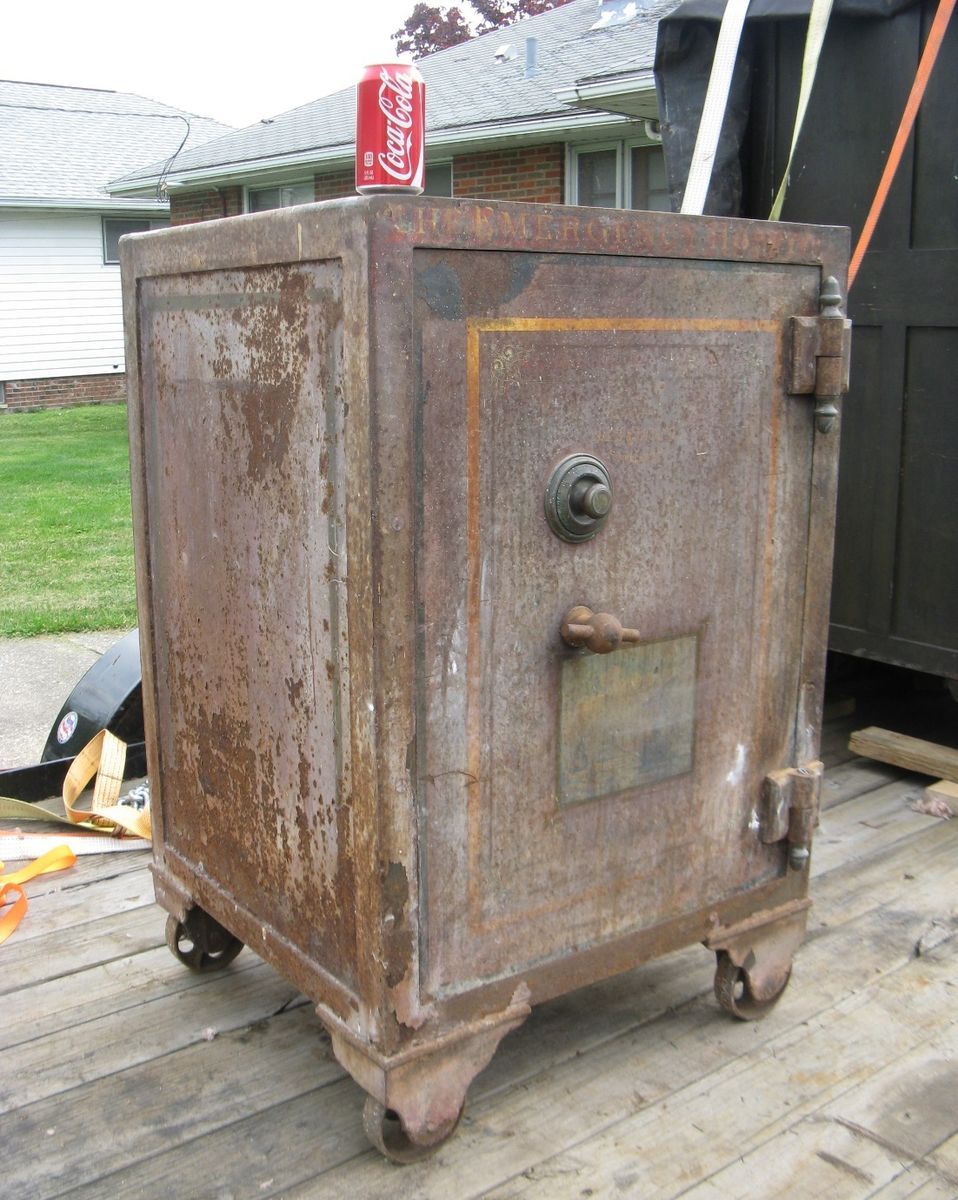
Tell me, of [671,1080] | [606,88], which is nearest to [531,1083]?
[671,1080]

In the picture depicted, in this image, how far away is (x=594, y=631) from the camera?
1849mm

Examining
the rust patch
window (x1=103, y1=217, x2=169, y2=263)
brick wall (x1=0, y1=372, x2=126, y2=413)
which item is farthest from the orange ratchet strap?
window (x1=103, y1=217, x2=169, y2=263)

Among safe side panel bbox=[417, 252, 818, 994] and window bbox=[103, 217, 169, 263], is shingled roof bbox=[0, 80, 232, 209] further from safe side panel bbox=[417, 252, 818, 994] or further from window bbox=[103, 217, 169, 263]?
safe side panel bbox=[417, 252, 818, 994]

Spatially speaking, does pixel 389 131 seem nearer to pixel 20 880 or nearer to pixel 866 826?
pixel 20 880

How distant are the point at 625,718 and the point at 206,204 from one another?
1445cm

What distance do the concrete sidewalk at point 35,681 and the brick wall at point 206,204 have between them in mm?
9049

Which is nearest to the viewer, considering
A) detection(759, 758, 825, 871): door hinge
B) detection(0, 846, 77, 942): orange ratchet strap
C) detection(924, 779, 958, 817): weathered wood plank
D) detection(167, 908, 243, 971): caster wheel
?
detection(759, 758, 825, 871): door hinge

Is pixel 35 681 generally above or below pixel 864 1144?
below

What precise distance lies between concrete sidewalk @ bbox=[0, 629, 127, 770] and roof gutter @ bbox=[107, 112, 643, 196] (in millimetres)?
5312

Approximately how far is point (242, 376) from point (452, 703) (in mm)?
614

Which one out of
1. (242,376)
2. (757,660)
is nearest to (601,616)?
(757,660)

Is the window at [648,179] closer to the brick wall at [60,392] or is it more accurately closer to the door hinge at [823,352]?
the door hinge at [823,352]

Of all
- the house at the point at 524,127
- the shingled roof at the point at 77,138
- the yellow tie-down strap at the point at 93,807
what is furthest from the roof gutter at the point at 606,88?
the shingled roof at the point at 77,138

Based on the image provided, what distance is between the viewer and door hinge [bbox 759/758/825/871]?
7.29ft
